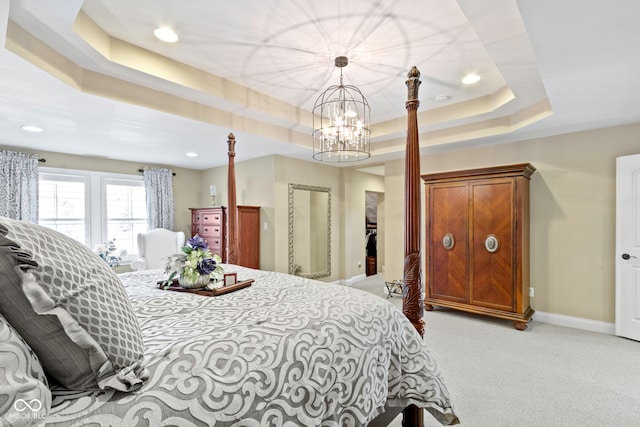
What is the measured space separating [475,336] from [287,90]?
3474 mm

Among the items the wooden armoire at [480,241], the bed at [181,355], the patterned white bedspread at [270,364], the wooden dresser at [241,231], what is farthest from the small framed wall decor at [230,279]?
the wooden armoire at [480,241]

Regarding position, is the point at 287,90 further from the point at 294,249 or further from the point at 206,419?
the point at 206,419

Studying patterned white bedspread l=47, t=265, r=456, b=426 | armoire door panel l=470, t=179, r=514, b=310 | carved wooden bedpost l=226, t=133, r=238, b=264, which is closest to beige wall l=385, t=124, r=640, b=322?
armoire door panel l=470, t=179, r=514, b=310

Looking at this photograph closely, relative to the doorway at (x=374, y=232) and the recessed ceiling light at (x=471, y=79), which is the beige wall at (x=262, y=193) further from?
the recessed ceiling light at (x=471, y=79)

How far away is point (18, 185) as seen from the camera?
4.18m

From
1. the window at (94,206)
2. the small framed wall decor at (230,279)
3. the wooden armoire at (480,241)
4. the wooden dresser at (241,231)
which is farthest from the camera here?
the wooden dresser at (241,231)

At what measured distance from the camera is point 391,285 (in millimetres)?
5195

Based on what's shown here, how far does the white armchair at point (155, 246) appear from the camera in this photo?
16.2 feet

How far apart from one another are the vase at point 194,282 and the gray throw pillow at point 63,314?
0.97 metres

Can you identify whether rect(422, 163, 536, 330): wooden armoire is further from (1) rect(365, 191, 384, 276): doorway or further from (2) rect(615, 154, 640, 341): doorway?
(1) rect(365, 191, 384, 276): doorway

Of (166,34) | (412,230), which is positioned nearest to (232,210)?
(166,34)

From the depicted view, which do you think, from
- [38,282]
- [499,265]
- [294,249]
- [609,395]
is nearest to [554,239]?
[499,265]

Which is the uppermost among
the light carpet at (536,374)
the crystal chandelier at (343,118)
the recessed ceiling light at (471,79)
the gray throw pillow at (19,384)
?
the recessed ceiling light at (471,79)

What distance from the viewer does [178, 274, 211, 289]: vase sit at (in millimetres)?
1862
